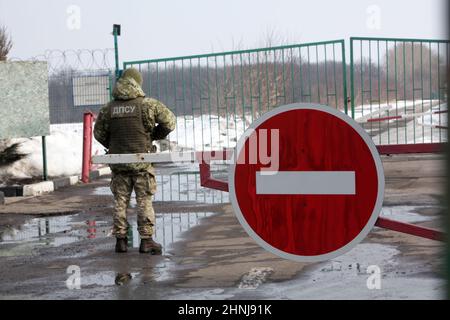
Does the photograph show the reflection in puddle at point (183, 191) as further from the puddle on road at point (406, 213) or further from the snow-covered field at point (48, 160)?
the puddle on road at point (406, 213)

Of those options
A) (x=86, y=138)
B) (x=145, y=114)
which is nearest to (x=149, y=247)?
(x=145, y=114)

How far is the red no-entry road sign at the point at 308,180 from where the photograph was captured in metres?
2.95

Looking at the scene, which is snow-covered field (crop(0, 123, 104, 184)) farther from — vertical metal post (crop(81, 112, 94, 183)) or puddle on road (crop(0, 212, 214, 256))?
puddle on road (crop(0, 212, 214, 256))

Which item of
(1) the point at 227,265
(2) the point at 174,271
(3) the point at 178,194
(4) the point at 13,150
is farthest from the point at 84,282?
(4) the point at 13,150

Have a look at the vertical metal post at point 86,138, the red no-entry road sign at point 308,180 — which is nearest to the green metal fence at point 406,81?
the red no-entry road sign at point 308,180

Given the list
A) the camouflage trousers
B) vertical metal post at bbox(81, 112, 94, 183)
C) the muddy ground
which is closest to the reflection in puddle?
the muddy ground

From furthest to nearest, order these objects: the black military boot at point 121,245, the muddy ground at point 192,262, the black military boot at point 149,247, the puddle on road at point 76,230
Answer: the puddle on road at point 76,230 < the black military boot at point 121,245 < the black military boot at point 149,247 < the muddy ground at point 192,262

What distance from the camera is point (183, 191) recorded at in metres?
13.6

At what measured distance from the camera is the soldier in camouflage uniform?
7.70 meters

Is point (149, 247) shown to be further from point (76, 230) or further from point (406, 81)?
point (406, 81)

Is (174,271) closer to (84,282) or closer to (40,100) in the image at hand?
(84,282)

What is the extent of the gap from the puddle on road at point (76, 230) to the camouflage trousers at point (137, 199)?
1.20 ft

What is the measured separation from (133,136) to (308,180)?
15.9ft
